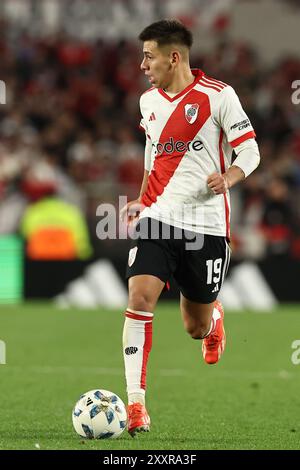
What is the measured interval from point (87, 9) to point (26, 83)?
157 centimetres

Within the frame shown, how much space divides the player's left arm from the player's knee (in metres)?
0.75

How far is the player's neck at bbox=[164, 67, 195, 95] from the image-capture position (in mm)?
6625

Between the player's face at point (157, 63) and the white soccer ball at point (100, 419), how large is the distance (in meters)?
1.82

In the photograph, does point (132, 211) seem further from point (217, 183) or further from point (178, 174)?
point (217, 183)

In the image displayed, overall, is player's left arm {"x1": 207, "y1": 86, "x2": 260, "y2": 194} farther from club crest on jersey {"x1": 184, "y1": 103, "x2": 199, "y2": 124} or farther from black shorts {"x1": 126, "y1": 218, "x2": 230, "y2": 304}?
black shorts {"x1": 126, "y1": 218, "x2": 230, "y2": 304}

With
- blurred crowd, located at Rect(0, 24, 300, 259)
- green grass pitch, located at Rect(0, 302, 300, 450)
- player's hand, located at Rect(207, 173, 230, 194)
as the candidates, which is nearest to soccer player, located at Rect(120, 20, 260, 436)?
player's hand, located at Rect(207, 173, 230, 194)

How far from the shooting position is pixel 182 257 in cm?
665

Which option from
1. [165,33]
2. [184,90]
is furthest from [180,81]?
[165,33]

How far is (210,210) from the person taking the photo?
6656mm

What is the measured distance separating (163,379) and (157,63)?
3.42 m

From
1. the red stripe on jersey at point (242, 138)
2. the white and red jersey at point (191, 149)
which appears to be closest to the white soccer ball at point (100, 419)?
the white and red jersey at point (191, 149)

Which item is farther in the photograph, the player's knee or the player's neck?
the player's neck

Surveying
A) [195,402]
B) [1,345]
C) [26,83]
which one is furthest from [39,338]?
[26,83]
